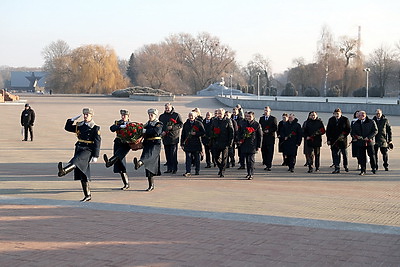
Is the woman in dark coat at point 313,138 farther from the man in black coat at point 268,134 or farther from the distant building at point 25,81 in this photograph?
the distant building at point 25,81

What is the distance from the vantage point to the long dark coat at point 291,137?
14.2 metres

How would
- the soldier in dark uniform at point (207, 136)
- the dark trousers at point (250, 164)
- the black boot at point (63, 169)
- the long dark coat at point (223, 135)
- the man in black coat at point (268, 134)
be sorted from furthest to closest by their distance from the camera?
1. the man in black coat at point (268, 134)
2. the soldier in dark uniform at point (207, 136)
3. the long dark coat at point (223, 135)
4. the dark trousers at point (250, 164)
5. the black boot at point (63, 169)

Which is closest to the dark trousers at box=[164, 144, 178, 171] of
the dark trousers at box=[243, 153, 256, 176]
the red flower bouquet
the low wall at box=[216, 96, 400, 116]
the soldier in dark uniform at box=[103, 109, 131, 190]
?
the dark trousers at box=[243, 153, 256, 176]

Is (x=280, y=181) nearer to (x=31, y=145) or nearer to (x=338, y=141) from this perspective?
(x=338, y=141)

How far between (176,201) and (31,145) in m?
12.1

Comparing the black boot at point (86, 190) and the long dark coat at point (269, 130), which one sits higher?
the long dark coat at point (269, 130)

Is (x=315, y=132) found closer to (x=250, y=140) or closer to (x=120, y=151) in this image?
(x=250, y=140)

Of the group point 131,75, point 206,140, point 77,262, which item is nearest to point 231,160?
point 206,140

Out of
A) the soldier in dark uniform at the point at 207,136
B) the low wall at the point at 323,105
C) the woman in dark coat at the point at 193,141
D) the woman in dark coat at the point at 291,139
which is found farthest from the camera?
the low wall at the point at 323,105

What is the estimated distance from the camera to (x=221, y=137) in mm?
13250

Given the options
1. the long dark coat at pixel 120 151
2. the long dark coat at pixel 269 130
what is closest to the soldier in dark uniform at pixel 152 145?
the long dark coat at pixel 120 151

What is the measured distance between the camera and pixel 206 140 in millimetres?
14484

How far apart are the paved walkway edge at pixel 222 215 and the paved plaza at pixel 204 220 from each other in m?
0.02

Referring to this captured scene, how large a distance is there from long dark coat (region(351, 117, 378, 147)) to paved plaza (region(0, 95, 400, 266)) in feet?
2.68
